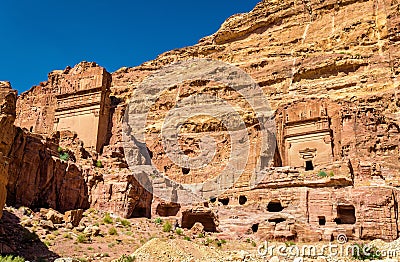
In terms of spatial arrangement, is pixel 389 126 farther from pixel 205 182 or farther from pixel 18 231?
pixel 18 231

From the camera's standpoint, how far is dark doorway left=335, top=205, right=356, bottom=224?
1024 inches

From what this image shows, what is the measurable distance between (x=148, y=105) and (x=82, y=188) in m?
32.9

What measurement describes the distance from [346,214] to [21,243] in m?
16.4

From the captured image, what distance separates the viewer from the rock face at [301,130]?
26281 mm

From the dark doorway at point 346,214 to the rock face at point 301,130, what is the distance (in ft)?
0.18

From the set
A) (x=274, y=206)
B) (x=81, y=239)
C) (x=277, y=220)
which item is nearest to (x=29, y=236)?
(x=81, y=239)

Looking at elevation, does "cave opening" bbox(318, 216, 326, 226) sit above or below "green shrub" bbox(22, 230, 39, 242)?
above

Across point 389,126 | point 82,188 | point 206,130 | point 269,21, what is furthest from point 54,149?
point 269,21

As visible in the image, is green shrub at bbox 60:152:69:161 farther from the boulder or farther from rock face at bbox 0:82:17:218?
rock face at bbox 0:82:17:218

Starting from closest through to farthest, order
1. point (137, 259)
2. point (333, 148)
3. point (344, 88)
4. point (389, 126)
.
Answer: point (137, 259) < point (389, 126) < point (333, 148) < point (344, 88)

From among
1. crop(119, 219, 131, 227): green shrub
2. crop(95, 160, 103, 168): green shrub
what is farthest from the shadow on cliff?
crop(95, 160, 103, 168): green shrub

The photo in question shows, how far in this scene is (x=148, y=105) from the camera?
6153 centimetres

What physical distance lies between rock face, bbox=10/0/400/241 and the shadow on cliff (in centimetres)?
728

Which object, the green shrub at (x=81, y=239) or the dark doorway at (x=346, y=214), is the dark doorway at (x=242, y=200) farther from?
the green shrub at (x=81, y=239)
